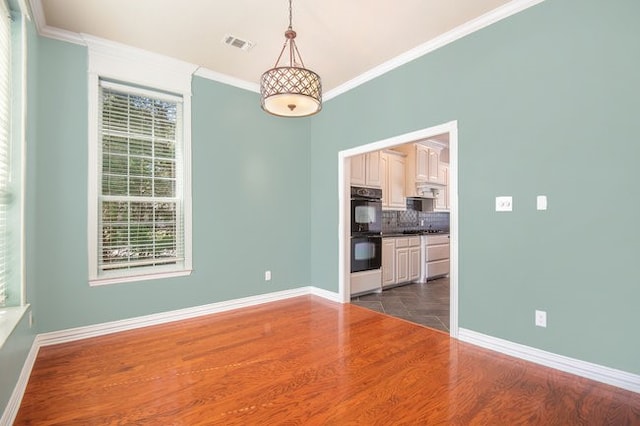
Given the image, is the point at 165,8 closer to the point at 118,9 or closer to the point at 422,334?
the point at 118,9

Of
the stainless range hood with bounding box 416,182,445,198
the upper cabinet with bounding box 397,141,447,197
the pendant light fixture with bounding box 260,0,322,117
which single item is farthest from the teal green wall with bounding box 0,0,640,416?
the stainless range hood with bounding box 416,182,445,198

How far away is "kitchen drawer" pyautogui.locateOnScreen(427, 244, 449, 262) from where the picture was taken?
550 cm

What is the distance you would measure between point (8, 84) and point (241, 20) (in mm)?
1799

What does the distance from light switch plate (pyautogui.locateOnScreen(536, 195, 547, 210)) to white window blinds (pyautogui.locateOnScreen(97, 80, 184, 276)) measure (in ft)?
11.6

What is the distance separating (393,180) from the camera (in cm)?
531

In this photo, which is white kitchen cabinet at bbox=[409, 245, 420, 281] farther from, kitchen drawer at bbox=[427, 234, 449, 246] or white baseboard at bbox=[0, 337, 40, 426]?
white baseboard at bbox=[0, 337, 40, 426]

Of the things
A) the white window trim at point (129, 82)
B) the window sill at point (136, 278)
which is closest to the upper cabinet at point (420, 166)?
the white window trim at point (129, 82)

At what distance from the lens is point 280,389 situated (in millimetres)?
2076

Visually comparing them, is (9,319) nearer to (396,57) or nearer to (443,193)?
(396,57)

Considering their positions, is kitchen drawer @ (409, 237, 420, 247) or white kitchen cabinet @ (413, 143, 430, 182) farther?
white kitchen cabinet @ (413, 143, 430, 182)

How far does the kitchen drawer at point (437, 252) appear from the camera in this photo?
5.50 meters

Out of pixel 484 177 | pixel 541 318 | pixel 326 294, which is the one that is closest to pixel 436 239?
pixel 326 294

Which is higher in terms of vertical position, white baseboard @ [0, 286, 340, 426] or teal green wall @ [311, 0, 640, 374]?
teal green wall @ [311, 0, 640, 374]

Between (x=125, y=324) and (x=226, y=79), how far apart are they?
3058 mm
